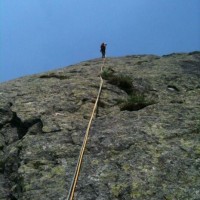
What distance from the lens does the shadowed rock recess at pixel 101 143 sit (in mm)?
7430

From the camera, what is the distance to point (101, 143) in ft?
30.0

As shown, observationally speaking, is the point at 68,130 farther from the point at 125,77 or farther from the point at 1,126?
the point at 125,77

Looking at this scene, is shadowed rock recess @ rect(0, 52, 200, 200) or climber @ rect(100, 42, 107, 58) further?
climber @ rect(100, 42, 107, 58)

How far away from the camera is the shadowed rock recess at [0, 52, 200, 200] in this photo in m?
7.43

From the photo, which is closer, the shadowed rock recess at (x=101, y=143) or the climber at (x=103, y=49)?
the shadowed rock recess at (x=101, y=143)

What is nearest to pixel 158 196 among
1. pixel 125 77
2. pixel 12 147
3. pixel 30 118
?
pixel 12 147

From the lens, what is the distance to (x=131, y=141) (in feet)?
29.9

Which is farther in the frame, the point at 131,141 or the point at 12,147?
the point at 12,147

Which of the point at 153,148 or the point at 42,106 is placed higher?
the point at 42,106

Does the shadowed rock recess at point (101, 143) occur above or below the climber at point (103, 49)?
below

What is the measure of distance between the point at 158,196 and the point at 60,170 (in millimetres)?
2433

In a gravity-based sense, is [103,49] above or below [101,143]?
above

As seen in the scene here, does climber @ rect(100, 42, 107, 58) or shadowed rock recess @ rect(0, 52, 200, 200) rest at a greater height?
climber @ rect(100, 42, 107, 58)

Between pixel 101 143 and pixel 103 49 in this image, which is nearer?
pixel 101 143
